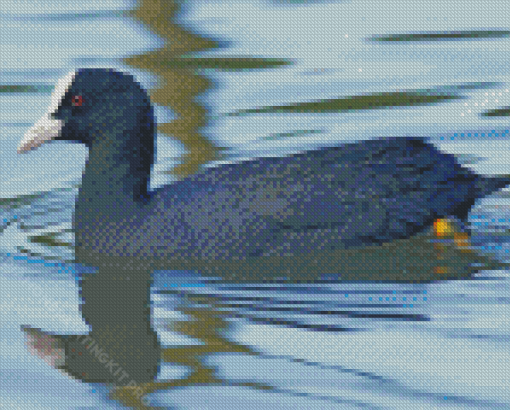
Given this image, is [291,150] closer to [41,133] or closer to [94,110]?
[94,110]

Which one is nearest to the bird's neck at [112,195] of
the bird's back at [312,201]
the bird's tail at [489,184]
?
the bird's back at [312,201]

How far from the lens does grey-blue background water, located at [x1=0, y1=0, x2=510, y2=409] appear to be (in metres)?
6.48

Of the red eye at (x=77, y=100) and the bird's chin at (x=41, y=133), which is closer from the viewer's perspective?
the bird's chin at (x=41, y=133)

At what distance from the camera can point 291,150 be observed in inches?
415

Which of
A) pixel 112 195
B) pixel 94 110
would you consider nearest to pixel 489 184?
pixel 112 195

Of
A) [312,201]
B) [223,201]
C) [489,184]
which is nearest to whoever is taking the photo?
[223,201]

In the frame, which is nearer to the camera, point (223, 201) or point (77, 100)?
point (223, 201)

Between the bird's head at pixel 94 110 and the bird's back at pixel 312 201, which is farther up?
the bird's head at pixel 94 110

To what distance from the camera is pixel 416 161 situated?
8.55m

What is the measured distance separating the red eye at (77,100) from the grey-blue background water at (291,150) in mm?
928

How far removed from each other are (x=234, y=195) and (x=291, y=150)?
2.44m

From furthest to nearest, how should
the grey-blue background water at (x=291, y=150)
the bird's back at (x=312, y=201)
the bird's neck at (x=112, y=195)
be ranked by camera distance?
the bird's neck at (x=112, y=195), the bird's back at (x=312, y=201), the grey-blue background water at (x=291, y=150)

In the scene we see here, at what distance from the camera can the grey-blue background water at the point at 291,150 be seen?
6484mm

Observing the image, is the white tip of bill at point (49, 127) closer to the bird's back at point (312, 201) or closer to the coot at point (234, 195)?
the coot at point (234, 195)
